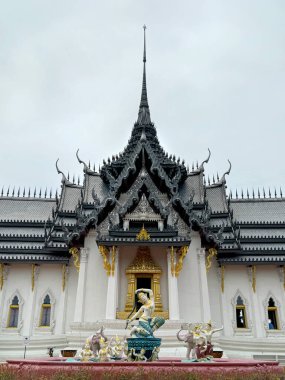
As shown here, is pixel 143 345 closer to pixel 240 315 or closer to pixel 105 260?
pixel 105 260

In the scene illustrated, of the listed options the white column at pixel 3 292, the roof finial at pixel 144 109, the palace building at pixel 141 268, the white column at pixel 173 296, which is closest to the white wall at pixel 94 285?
the palace building at pixel 141 268

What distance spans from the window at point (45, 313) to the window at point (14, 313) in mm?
990

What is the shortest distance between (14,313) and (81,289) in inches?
137

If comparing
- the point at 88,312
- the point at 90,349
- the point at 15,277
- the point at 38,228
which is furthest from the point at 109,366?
the point at 38,228

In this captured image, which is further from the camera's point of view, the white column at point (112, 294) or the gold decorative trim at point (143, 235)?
the gold decorative trim at point (143, 235)

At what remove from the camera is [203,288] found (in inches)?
523

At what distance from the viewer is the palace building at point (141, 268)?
12.9 meters

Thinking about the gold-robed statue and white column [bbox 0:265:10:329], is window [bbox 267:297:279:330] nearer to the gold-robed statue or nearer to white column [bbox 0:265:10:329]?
the gold-robed statue

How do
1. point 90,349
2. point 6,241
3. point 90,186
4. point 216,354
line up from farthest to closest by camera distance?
point 90,186, point 6,241, point 216,354, point 90,349

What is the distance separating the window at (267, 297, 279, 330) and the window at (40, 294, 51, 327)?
8654mm

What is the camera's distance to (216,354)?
1164cm

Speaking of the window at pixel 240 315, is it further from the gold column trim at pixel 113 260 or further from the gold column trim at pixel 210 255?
the gold column trim at pixel 113 260

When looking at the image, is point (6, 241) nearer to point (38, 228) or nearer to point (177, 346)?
point (38, 228)

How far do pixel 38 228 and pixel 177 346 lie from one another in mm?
8116
